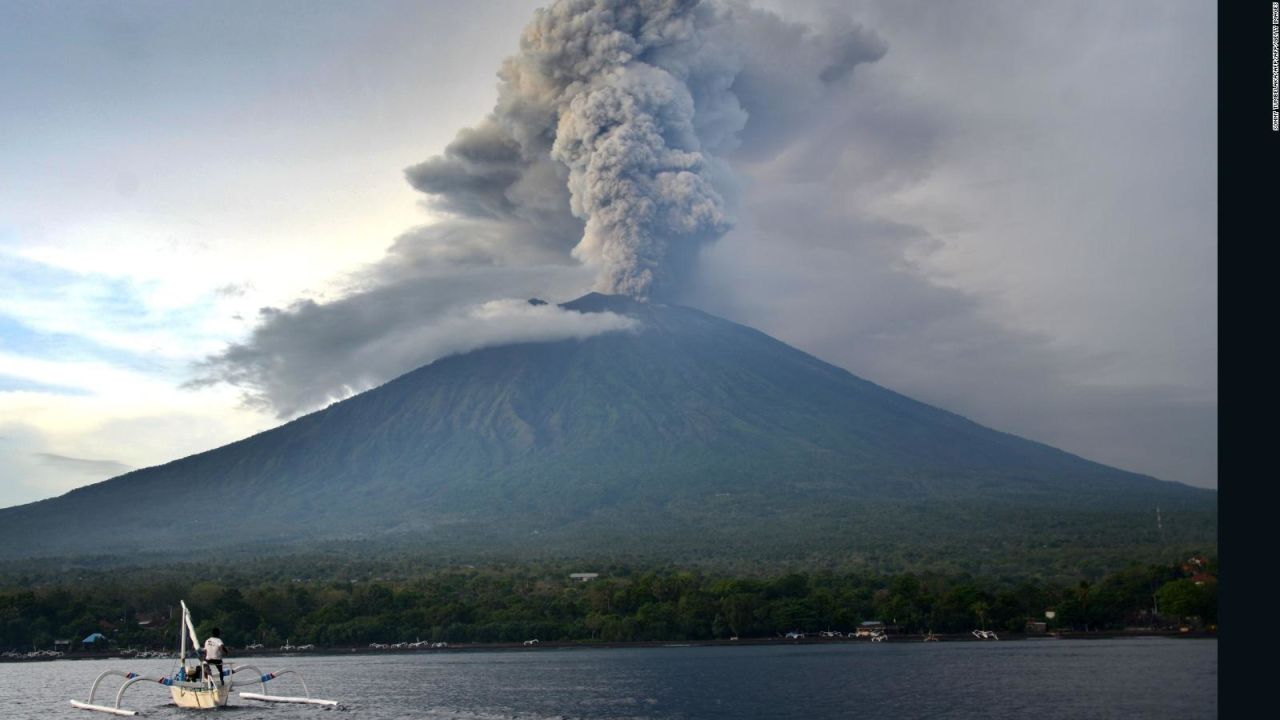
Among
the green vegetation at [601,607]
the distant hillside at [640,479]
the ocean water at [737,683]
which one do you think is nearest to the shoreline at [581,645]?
the green vegetation at [601,607]

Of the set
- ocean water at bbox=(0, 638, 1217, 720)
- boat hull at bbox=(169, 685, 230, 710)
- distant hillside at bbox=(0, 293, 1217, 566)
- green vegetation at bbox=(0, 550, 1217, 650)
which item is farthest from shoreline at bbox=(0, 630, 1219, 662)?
boat hull at bbox=(169, 685, 230, 710)

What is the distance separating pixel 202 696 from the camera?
153ft

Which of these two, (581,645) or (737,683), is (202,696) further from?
(581,645)

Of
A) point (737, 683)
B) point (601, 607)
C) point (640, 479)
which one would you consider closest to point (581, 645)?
point (601, 607)

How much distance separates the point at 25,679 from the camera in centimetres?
6309

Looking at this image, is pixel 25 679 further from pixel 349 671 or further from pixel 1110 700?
pixel 1110 700

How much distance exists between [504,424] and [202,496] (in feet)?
131

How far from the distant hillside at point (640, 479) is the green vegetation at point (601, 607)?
49.3ft

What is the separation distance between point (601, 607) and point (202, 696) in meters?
37.1

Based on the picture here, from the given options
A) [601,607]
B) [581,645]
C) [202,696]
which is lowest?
[202,696]

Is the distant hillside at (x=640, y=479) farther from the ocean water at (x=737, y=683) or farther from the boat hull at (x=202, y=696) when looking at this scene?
the boat hull at (x=202, y=696)

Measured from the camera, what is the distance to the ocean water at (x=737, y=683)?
4259 cm

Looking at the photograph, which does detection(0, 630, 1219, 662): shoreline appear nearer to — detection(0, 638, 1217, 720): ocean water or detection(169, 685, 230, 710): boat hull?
detection(0, 638, 1217, 720): ocean water

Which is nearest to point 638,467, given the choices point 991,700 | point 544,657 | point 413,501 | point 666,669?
point 413,501
